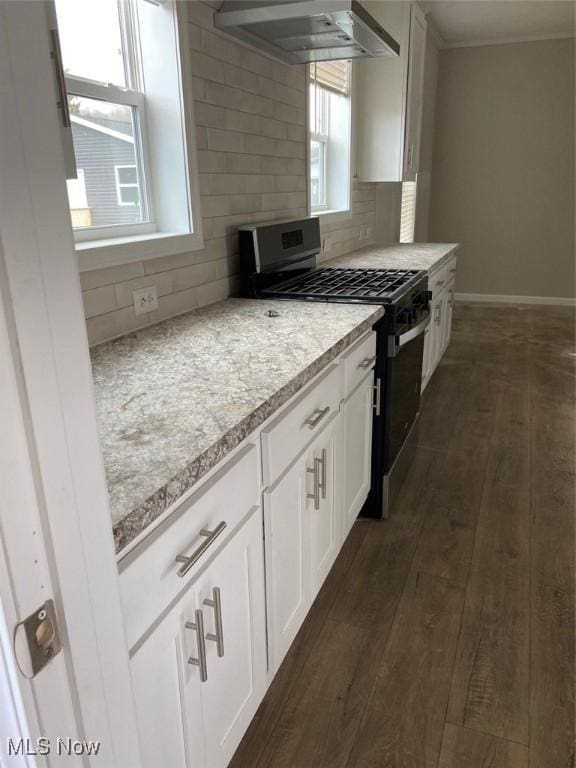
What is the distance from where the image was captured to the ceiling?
190 inches

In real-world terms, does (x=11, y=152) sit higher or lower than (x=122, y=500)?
higher

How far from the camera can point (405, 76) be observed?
3754 millimetres

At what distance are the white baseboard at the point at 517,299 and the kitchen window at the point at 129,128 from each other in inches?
211

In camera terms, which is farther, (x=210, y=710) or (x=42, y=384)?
(x=210, y=710)

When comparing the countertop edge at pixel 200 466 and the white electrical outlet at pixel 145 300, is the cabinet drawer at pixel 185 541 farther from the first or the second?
the white electrical outlet at pixel 145 300

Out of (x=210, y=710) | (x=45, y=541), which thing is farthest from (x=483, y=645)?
(x=45, y=541)

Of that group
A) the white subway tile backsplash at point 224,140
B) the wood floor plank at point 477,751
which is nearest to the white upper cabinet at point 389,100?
the white subway tile backsplash at point 224,140

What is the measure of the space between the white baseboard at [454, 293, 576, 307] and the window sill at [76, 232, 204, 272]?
5342 mm

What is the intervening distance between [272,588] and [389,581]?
80 centimetres

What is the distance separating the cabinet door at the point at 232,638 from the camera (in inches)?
44.3

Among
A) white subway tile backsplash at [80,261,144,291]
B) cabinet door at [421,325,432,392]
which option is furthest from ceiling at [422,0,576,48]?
white subway tile backsplash at [80,261,144,291]

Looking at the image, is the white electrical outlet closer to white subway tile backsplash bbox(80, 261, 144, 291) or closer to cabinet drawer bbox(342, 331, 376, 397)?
white subway tile backsplash bbox(80, 261, 144, 291)

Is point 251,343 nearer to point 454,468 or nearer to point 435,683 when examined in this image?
point 435,683

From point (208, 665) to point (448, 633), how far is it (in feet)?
3.31
